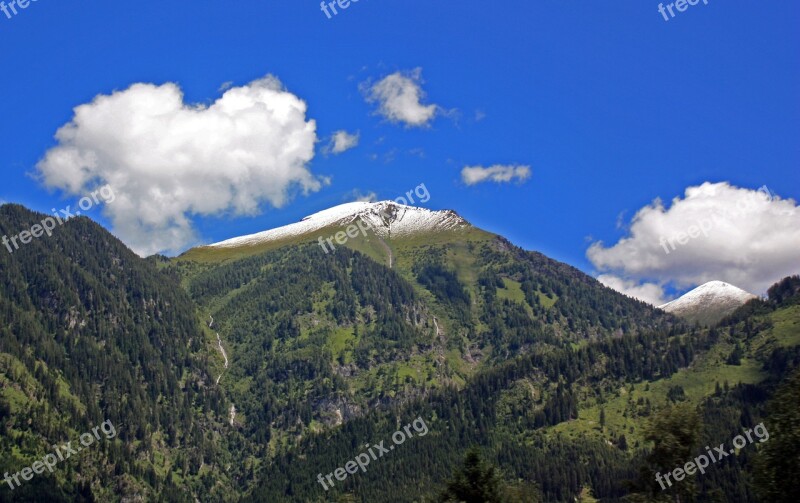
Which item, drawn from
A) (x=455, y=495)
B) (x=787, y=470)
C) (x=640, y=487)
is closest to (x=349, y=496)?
(x=455, y=495)

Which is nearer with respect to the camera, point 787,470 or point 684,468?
point 787,470

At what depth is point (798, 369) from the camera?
78.4 meters

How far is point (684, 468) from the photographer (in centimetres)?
7775

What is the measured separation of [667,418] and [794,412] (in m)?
11.9

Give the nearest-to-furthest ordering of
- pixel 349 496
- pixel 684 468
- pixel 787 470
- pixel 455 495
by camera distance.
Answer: pixel 787 470 < pixel 684 468 < pixel 455 495 < pixel 349 496

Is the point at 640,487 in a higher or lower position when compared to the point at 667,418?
lower

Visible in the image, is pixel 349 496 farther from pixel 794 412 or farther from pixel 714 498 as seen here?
pixel 794 412

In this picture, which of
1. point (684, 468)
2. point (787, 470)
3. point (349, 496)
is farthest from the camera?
point (349, 496)

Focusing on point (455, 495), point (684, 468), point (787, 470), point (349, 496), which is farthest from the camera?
point (349, 496)

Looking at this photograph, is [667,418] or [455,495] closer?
[667,418]

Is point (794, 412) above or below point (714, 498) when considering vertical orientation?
above

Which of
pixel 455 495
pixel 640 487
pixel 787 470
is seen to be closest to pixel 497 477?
pixel 455 495

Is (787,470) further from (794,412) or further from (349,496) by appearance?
(349,496)

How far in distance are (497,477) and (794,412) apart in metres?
34.3
